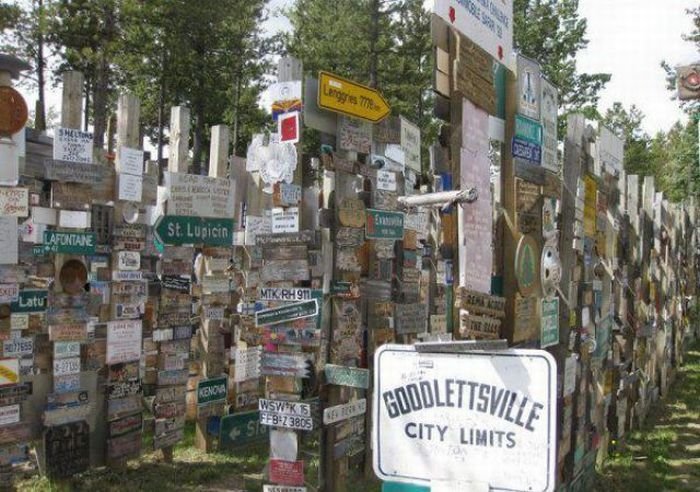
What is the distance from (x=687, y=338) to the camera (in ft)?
54.8

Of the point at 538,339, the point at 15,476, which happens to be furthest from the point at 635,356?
the point at 15,476

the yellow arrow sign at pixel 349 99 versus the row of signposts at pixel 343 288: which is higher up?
the yellow arrow sign at pixel 349 99

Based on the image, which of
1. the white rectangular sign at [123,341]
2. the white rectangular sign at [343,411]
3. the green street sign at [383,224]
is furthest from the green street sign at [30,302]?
the green street sign at [383,224]

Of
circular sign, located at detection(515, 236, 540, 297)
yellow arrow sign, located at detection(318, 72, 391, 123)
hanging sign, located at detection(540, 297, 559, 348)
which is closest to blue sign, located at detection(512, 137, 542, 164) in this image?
circular sign, located at detection(515, 236, 540, 297)

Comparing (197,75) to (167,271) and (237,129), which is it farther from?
(167,271)

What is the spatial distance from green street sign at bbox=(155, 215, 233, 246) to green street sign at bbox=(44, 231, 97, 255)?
1.95 feet

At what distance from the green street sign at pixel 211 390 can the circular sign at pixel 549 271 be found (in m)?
3.85

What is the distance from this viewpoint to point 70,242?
18.6 ft

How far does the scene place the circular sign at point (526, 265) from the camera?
4254 mm

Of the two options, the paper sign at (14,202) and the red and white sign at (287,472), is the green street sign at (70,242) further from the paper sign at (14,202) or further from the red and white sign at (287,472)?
the red and white sign at (287,472)

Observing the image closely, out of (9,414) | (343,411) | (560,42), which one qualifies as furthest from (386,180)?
(560,42)

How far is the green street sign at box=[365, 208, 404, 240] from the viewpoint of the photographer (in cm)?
575

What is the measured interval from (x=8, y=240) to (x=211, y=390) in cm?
274

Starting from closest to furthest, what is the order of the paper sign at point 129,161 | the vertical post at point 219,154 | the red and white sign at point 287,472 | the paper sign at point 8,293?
the red and white sign at point 287,472
the paper sign at point 8,293
the paper sign at point 129,161
the vertical post at point 219,154
